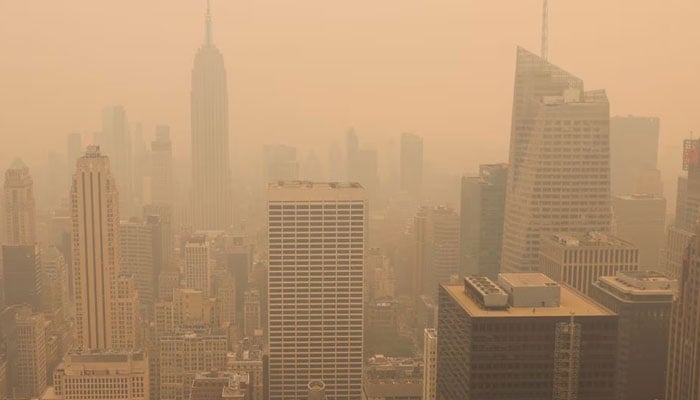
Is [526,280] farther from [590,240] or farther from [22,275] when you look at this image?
[22,275]

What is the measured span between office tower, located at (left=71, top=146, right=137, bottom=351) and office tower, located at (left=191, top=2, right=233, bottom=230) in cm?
180

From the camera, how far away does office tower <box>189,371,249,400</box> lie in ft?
39.9

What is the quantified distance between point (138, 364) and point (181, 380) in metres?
1.44

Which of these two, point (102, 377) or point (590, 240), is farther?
point (590, 240)

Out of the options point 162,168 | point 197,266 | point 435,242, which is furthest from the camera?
point 197,266

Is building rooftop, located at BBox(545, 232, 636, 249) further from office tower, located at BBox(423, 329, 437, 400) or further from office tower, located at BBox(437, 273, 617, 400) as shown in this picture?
office tower, located at BBox(437, 273, 617, 400)

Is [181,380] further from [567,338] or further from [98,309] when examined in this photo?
[567,338]

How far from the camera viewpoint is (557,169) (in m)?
14.0

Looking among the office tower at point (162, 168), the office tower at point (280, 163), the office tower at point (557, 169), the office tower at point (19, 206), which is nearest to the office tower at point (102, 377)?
the office tower at point (19, 206)

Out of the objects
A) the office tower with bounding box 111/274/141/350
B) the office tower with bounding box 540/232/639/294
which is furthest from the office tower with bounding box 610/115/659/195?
the office tower with bounding box 111/274/141/350

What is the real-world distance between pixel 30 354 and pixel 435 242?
26.5 feet

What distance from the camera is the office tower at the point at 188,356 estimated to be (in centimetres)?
1380

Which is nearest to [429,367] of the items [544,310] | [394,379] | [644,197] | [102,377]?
[394,379]

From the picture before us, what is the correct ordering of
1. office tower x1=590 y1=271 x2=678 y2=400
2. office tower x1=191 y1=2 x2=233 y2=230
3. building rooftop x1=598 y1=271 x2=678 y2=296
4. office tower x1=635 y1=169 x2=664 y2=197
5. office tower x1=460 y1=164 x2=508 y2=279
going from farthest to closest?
office tower x1=460 y1=164 x2=508 y2=279 → office tower x1=191 y1=2 x2=233 y2=230 → office tower x1=635 y1=169 x2=664 y2=197 → building rooftop x1=598 y1=271 x2=678 y2=296 → office tower x1=590 y1=271 x2=678 y2=400
